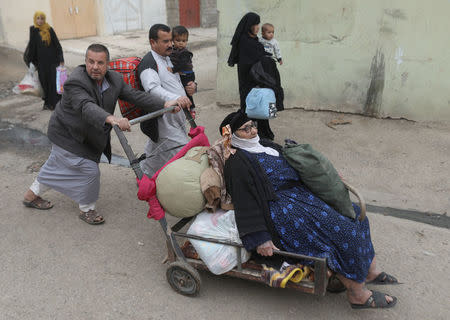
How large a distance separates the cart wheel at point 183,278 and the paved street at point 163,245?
0.08 metres

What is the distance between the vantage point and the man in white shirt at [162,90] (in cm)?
382

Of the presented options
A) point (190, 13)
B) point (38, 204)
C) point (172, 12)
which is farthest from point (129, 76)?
point (190, 13)

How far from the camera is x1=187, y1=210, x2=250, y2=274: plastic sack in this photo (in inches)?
117

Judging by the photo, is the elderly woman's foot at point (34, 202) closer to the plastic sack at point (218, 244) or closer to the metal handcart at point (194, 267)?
the metal handcart at point (194, 267)

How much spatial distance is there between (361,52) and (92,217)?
4.45m

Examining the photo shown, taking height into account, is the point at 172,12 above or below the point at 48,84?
above

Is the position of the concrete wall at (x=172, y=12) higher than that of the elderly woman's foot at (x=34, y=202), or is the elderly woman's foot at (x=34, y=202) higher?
the concrete wall at (x=172, y=12)

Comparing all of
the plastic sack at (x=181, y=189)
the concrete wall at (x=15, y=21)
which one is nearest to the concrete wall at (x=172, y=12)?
the concrete wall at (x=15, y=21)

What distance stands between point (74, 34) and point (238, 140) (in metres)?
10.6

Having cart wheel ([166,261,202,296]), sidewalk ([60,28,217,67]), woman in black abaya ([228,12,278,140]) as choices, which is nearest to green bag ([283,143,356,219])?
cart wheel ([166,261,202,296])

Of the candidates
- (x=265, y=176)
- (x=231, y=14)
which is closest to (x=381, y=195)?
(x=265, y=176)

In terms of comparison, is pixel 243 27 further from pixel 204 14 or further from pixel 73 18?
pixel 204 14

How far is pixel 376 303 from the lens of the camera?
294cm

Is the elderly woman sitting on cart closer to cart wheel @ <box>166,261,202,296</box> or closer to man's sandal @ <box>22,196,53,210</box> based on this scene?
cart wheel @ <box>166,261,202,296</box>
